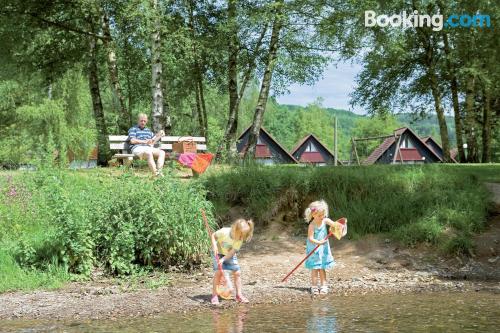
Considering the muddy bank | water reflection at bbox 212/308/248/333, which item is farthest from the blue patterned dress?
water reflection at bbox 212/308/248/333

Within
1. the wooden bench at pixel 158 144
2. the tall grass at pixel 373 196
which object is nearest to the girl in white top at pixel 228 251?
the tall grass at pixel 373 196

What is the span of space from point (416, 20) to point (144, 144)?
17.4 meters

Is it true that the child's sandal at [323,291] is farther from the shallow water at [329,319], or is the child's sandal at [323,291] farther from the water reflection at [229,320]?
the water reflection at [229,320]

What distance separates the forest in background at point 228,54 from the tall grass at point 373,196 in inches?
137

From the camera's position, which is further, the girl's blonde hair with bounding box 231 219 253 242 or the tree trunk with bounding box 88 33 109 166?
the tree trunk with bounding box 88 33 109 166

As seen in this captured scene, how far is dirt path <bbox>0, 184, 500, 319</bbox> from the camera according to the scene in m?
7.23

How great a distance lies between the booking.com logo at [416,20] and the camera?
64.2 ft

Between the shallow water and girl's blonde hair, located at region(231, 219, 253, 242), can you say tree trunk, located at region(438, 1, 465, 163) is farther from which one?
girl's blonde hair, located at region(231, 219, 253, 242)

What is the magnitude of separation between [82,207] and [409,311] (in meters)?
4.79

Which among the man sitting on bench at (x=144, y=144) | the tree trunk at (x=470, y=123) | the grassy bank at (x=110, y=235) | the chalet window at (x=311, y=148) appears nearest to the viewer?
the grassy bank at (x=110, y=235)

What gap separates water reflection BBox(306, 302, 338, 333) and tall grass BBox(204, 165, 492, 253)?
10.5 ft

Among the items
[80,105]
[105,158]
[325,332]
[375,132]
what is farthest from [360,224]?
[375,132]

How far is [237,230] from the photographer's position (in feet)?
24.0

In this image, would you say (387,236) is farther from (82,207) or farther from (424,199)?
(82,207)
